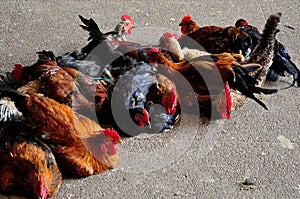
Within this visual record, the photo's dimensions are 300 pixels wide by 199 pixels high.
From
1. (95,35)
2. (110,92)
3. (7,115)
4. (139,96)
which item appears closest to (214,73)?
(139,96)

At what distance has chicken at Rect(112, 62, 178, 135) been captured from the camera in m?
2.94

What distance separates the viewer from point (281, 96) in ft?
11.4

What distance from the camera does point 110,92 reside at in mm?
3023

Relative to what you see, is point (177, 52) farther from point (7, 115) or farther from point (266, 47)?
point (7, 115)

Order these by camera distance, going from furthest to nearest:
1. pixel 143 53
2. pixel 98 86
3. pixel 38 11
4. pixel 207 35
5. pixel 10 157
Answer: pixel 38 11 < pixel 207 35 < pixel 143 53 < pixel 98 86 < pixel 10 157

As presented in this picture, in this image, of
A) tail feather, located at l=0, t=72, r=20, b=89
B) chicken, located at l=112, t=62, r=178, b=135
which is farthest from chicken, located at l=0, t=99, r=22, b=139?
chicken, located at l=112, t=62, r=178, b=135

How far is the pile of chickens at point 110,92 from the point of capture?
2.54 metres

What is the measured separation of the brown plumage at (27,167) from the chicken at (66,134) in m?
0.08

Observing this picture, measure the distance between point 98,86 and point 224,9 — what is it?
207 cm

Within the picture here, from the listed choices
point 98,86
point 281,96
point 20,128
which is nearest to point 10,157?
point 20,128

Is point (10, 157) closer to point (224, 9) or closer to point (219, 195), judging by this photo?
→ point (219, 195)

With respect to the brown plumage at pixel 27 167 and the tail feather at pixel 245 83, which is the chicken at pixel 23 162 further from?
the tail feather at pixel 245 83

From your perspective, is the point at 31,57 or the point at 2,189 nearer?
the point at 2,189

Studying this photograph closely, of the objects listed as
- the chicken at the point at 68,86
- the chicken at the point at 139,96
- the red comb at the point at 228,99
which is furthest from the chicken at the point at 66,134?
the red comb at the point at 228,99
